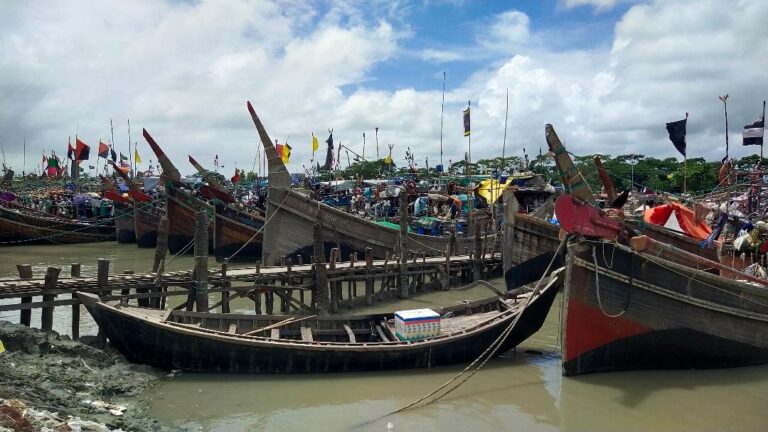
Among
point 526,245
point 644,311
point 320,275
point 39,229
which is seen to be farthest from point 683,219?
point 39,229

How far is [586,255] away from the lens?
35.5 feet

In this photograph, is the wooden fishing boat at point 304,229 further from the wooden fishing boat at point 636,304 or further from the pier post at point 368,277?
the wooden fishing boat at point 636,304

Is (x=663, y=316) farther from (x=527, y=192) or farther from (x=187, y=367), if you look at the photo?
(x=527, y=192)

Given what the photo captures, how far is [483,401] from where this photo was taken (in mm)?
10352

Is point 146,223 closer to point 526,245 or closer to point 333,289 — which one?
point 333,289

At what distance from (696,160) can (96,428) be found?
239ft

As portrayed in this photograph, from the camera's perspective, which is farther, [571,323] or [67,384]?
[571,323]

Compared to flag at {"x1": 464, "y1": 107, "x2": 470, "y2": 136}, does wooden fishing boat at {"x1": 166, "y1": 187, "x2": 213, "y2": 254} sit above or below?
below

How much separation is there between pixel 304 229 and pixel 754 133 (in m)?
15.4

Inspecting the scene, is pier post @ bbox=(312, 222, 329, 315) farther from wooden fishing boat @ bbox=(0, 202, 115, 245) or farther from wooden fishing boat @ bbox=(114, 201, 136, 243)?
wooden fishing boat @ bbox=(114, 201, 136, 243)

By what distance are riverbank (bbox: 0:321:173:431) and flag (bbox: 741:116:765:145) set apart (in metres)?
16.7

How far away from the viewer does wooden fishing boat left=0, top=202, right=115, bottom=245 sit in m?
34.6

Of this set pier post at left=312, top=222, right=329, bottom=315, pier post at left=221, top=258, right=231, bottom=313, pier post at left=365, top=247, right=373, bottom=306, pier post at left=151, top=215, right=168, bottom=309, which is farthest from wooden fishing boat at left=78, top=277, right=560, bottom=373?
pier post at left=365, top=247, right=373, bottom=306

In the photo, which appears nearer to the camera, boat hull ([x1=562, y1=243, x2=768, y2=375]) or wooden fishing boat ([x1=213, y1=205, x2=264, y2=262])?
boat hull ([x1=562, y1=243, x2=768, y2=375])
